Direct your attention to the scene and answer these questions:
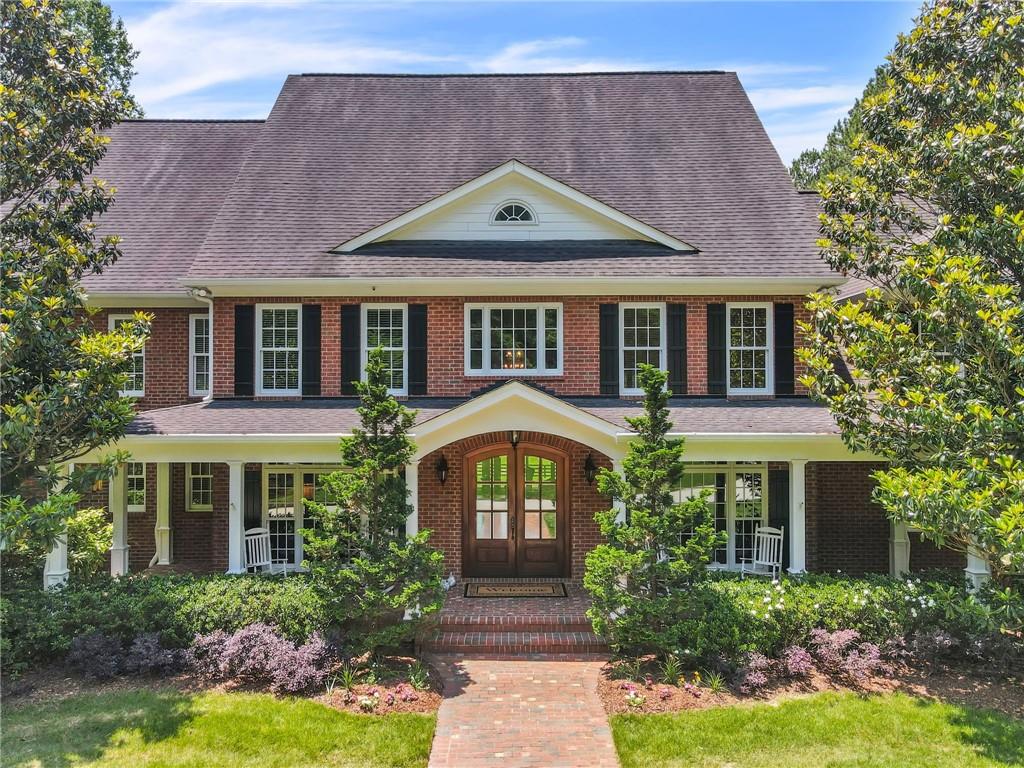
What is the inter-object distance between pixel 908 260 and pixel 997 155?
5.87ft


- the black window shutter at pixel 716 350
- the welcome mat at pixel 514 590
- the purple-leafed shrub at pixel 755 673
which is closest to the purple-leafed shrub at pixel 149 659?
the welcome mat at pixel 514 590

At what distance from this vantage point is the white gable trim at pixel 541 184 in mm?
14445

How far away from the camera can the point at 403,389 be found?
14.4m

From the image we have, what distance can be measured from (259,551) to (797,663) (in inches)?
388

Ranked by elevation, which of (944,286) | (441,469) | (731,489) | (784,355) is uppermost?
(944,286)

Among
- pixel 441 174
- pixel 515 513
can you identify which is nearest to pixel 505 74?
pixel 441 174

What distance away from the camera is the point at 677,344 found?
14.4 metres

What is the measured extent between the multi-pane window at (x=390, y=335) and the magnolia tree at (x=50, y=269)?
4433 mm

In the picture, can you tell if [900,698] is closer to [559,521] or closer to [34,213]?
[559,521]

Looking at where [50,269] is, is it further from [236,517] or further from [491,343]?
[491,343]

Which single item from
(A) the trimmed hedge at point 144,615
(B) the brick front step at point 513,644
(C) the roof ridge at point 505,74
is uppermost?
(C) the roof ridge at point 505,74

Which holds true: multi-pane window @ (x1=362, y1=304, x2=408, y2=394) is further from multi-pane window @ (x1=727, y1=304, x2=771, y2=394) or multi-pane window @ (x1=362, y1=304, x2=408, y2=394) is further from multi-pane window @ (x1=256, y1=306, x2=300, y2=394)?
multi-pane window @ (x1=727, y1=304, x2=771, y2=394)

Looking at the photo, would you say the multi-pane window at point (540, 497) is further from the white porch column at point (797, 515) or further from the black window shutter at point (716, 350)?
the white porch column at point (797, 515)

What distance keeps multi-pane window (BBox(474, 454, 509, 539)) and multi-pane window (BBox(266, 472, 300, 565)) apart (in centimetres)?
386
